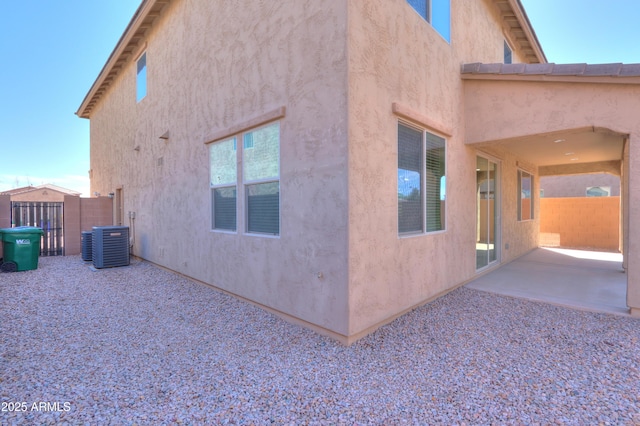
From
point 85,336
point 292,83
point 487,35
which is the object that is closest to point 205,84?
point 292,83

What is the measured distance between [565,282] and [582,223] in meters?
9.27

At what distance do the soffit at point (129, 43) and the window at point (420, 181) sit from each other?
24.7 feet

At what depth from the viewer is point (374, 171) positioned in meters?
3.95

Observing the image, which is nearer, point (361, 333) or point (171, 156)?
point (361, 333)

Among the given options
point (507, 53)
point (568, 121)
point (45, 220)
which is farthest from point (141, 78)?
point (507, 53)

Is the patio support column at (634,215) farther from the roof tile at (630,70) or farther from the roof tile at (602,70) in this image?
the roof tile at (602,70)

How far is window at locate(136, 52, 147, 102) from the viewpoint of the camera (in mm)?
9445

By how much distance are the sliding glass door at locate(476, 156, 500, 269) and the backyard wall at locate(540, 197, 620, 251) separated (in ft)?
24.8

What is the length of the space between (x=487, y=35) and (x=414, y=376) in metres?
8.38

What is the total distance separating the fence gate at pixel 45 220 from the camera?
1091 cm

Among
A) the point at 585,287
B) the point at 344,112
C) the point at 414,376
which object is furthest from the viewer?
the point at 585,287

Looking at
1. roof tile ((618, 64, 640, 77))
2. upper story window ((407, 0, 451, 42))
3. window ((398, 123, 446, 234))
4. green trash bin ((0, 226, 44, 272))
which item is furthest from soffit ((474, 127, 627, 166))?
green trash bin ((0, 226, 44, 272))

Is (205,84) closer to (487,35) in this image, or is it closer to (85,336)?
(85,336)

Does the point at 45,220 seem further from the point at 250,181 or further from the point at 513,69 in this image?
the point at 513,69
